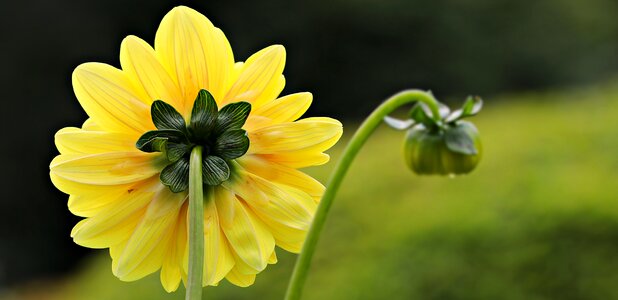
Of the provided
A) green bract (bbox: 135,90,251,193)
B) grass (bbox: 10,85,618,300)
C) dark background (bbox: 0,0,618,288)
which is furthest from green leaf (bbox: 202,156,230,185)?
dark background (bbox: 0,0,618,288)

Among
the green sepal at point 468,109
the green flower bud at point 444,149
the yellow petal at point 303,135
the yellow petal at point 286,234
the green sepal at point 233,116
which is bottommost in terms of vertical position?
the yellow petal at point 286,234

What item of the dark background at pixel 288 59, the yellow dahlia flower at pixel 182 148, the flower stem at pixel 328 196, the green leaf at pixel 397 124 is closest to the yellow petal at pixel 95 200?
the yellow dahlia flower at pixel 182 148

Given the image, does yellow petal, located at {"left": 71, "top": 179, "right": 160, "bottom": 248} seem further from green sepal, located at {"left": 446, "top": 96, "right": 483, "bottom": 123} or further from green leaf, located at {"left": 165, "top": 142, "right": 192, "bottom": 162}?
green sepal, located at {"left": 446, "top": 96, "right": 483, "bottom": 123}

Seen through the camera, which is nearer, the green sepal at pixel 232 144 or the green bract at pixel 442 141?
the green sepal at pixel 232 144

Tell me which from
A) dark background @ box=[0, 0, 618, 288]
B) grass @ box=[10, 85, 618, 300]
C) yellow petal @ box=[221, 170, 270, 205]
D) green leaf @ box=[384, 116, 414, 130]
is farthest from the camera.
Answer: dark background @ box=[0, 0, 618, 288]

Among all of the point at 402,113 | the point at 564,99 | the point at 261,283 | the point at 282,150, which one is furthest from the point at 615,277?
the point at 402,113

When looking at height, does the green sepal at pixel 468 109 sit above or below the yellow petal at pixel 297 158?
above

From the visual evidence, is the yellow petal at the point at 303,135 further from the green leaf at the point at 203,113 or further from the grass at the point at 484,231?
the grass at the point at 484,231

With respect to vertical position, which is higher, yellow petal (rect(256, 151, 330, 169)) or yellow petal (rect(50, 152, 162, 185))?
yellow petal (rect(256, 151, 330, 169))
